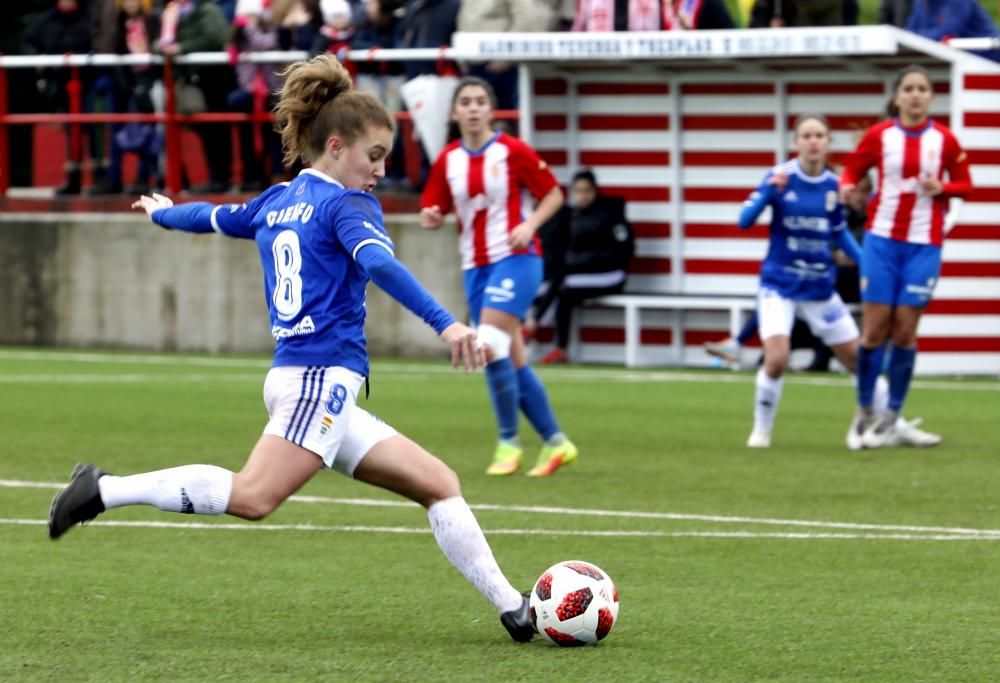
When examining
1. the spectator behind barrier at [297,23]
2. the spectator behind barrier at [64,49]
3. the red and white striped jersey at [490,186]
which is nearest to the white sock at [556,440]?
the red and white striped jersey at [490,186]

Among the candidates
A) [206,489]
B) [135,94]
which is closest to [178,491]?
[206,489]

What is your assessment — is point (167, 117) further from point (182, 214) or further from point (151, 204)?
point (182, 214)

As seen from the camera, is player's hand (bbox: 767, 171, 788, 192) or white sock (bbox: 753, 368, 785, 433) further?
white sock (bbox: 753, 368, 785, 433)

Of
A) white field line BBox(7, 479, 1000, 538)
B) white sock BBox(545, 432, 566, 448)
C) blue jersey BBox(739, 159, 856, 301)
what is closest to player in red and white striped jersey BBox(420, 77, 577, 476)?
white sock BBox(545, 432, 566, 448)

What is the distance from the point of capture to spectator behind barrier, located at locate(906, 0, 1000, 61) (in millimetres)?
17891

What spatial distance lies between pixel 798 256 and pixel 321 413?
6.87 m

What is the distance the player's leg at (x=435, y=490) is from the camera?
21.5 feet

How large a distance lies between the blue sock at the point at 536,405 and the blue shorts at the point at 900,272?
7.31 ft

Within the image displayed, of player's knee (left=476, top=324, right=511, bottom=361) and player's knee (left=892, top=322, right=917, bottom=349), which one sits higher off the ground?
player's knee (left=476, top=324, right=511, bottom=361)

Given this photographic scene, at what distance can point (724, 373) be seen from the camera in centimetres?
1827

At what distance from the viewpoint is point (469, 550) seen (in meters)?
6.59

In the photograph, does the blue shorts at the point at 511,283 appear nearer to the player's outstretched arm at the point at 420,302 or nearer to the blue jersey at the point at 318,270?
the blue jersey at the point at 318,270

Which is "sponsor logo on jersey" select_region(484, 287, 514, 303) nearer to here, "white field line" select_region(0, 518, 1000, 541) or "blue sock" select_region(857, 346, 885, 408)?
"white field line" select_region(0, 518, 1000, 541)

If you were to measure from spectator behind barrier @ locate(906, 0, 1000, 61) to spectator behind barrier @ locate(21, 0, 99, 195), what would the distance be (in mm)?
8195
